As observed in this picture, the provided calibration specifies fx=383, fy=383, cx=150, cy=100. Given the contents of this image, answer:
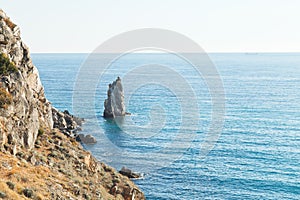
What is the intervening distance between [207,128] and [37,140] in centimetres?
6875

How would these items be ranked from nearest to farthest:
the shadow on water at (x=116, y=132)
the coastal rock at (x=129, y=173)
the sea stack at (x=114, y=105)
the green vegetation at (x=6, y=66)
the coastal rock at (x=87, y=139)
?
the green vegetation at (x=6, y=66) < the coastal rock at (x=129, y=173) < the coastal rock at (x=87, y=139) < the shadow on water at (x=116, y=132) < the sea stack at (x=114, y=105)

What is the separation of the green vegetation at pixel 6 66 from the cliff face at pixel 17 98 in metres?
0.26

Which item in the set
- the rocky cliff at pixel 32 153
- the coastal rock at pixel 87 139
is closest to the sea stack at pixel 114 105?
the coastal rock at pixel 87 139

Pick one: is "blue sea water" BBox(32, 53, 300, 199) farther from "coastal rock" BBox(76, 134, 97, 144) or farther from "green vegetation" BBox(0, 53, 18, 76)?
"green vegetation" BBox(0, 53, 18, 76)

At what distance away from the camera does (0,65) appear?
36.8 meters

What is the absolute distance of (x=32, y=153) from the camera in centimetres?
3547

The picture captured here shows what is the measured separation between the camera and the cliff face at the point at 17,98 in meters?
34.4

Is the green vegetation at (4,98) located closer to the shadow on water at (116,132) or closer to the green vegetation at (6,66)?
the green vegetation at (6,66)

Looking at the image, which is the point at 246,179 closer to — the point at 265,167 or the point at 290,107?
the point at 265,167

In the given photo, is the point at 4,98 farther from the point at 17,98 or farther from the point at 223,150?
the point at 223,150

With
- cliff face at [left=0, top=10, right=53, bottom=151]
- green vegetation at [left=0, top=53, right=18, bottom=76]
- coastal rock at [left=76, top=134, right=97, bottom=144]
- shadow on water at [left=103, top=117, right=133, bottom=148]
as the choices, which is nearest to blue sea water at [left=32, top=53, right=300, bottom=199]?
shadow on water at [left=103, top=117, right=133, bottom=148]

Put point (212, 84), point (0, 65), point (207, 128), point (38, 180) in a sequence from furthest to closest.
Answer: point (212, 84), point (207, 128), point (0, 65), point (38, 180)

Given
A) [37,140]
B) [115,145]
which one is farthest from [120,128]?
[37,140]

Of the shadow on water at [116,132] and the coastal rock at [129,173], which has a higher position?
the shadow on water at [116,132]
